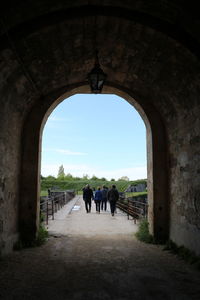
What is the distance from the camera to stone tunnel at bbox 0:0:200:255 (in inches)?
186

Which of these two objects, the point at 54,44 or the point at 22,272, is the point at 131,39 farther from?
the point at 22,272

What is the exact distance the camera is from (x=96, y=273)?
5070 mm

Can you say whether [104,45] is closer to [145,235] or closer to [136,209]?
[145,235]

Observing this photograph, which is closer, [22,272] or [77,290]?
[77,290]

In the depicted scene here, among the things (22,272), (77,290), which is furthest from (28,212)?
(77,290)

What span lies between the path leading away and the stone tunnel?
28.4 inches

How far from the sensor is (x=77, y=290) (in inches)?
166

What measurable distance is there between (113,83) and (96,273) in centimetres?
517

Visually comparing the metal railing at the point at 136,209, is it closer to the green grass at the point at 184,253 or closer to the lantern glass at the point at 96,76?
the green grass at the point at 184,253

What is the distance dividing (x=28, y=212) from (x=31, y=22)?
4.69 meters

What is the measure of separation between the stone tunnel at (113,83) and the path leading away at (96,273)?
2.37 ft

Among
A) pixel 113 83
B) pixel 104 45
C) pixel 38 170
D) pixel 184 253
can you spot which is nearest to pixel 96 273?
pixel 184 253

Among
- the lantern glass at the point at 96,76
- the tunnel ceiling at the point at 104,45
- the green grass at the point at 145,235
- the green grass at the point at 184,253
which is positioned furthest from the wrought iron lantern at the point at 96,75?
the green grass at the point at 145,235

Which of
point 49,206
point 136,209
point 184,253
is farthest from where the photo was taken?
point 49,206
